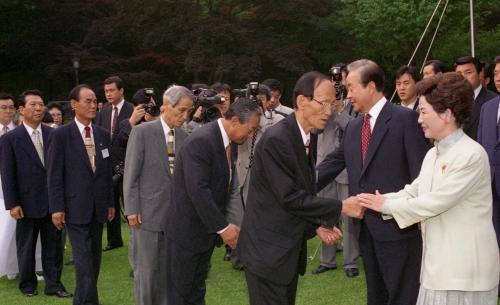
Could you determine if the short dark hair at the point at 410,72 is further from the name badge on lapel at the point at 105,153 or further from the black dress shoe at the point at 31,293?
the black dress shoe at the point at 31,293

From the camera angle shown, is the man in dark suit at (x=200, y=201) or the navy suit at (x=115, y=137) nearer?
the man in dark suit at (x=200, y=201)

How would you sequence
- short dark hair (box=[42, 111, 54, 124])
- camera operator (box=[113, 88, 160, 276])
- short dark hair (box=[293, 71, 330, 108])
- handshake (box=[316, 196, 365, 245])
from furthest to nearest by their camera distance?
short dark hair (box=[42, 111, 54, 124]) < camera operator (box=[113, 88, 160, 276]) < handshake (box=[316, 196, 365, 245]) < short dark hair (box=[293, 71, 330, 108])

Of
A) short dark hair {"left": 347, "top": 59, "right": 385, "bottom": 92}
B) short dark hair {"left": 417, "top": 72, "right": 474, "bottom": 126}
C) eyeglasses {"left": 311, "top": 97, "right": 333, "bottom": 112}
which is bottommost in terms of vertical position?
eyeglasses {"left": 311, "top": 97, "right": 333, "bottom": 112}

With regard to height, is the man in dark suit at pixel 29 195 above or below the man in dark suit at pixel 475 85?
below

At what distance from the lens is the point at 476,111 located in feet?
21.4

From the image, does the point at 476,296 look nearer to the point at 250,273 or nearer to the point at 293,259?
the point at 293,259

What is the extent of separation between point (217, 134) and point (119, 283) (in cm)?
337

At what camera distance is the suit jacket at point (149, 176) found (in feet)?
17.9

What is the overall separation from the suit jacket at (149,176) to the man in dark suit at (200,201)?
0.59m

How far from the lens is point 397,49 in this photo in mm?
27734

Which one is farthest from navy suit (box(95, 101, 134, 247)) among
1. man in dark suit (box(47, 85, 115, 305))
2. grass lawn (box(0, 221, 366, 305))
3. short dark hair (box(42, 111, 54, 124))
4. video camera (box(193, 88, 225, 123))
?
video camera (box(193, 88, 225, 123))

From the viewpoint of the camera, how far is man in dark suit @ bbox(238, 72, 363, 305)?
370 centimetres

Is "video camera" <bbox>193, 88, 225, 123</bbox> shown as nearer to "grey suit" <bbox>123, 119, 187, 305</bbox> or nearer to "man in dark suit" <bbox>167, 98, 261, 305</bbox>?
"grey suit" <bbox>123, 119, 187, 305</bbox>

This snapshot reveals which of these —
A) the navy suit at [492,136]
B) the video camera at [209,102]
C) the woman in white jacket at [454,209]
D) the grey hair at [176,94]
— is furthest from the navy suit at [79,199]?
the navy suit at [492,136]
